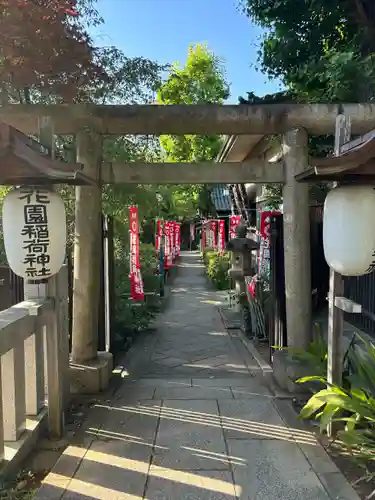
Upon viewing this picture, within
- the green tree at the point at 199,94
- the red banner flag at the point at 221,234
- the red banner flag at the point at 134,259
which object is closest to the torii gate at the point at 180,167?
the red banner flag at the point at 134,259

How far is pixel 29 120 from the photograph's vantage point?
5.76 metres

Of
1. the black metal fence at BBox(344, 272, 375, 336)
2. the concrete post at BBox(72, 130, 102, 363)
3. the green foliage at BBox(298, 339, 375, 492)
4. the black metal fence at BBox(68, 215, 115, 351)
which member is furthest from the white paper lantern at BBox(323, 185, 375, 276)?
the black metal fence at BBox(68, 215, 115, 351)

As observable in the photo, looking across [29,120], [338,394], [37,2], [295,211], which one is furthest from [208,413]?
[37,2]

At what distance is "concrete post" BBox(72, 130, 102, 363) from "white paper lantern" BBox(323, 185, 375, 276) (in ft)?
10.3

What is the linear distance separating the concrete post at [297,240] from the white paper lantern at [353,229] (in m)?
1.77

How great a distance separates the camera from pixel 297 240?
594 centimetres

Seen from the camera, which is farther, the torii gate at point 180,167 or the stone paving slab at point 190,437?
the torii gate at point 180,167

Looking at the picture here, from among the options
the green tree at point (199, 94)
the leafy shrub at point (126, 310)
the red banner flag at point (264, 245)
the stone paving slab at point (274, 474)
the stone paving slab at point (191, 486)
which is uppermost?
the green tree at point (199, 94)

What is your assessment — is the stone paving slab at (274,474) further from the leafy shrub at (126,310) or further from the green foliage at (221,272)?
the green foliage at (221,272)

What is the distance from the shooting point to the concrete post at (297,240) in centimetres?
593

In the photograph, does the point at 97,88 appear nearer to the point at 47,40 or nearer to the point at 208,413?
the point at 47,40

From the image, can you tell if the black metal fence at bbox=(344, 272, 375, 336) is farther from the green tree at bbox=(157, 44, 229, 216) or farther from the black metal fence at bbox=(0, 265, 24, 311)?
the green tree at bbox=(157, 44, 229, 216)

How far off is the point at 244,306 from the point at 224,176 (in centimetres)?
554

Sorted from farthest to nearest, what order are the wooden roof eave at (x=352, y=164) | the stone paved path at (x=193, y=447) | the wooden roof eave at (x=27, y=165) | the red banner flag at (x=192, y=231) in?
the red banner flag at (x=192, y=231) → the stone paved path at (x=193, y=447) → the wooden roof eave at (x=352, y=164) → the wooden roof eave at (x=27, y=165)
